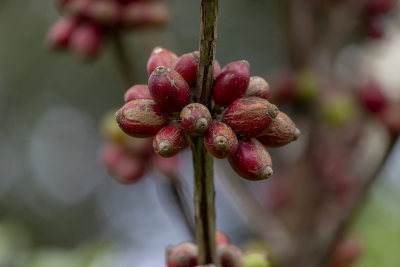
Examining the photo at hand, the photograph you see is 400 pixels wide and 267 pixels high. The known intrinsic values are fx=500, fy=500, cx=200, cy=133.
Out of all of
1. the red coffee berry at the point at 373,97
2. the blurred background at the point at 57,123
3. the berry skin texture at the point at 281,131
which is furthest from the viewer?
the blurred background at the point at 57,123

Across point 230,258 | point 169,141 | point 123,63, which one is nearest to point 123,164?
point 123,63

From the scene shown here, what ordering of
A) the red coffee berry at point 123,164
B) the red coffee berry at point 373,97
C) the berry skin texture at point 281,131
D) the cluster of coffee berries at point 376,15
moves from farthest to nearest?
the cluster of coffee berries at point 376,15 < the red coffee berry at point 373,97 < the red coffee berry at point 123,164 < the berry skin texture at point 281,131

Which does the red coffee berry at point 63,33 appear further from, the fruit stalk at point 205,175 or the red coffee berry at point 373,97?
the red coffee berry at point 373,97

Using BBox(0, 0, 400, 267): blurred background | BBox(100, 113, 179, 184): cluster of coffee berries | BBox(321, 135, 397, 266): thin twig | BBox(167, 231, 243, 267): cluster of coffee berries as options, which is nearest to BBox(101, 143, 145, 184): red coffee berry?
BBox(100, 113, 179, 184): cluster of coffee berries

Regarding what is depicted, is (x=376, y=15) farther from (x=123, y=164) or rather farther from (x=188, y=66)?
(x=188, y=66)

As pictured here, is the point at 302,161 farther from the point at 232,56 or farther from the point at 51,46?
the point at 232,56

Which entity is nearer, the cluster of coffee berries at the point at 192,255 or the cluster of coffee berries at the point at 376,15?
the cluster of coffee berries at the point at 192,255

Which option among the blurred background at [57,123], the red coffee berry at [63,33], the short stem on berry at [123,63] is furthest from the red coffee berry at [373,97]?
the blurred background at [57,123]

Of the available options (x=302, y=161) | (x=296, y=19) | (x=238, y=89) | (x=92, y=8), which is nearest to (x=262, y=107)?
(x=238, y=89)
